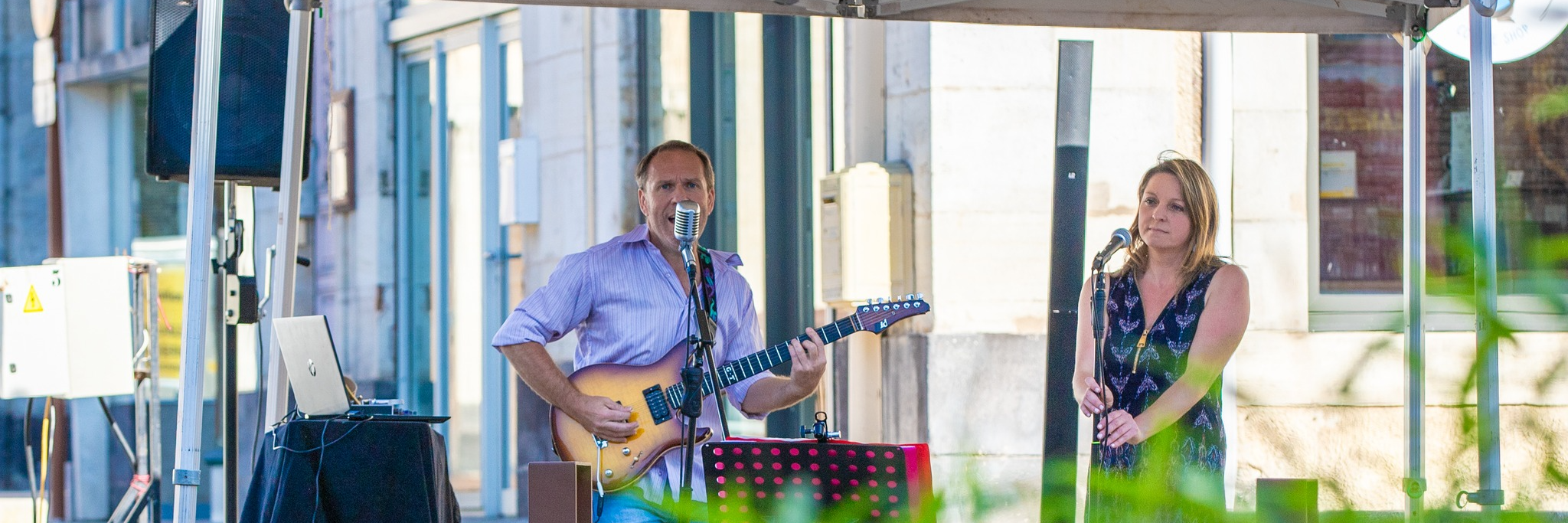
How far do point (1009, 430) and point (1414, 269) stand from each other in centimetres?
559

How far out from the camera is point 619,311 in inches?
154

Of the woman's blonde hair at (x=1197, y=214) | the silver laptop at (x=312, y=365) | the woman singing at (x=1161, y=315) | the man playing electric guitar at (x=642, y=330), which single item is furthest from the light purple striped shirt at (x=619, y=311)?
the woman's blonde hair at (x=1197, y=214)

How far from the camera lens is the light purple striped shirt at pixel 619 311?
3902mm

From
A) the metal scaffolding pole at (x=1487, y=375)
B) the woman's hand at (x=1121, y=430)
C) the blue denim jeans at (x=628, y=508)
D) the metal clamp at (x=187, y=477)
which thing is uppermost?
the metal scaffolding pole at (x=1487, y=375)

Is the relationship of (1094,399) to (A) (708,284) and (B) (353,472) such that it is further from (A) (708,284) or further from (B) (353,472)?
(B) (353,472)

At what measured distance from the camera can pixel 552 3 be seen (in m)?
3.75

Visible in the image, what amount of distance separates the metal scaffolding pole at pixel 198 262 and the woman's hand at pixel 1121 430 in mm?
2088

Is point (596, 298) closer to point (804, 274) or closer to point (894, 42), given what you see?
point (894, 42)

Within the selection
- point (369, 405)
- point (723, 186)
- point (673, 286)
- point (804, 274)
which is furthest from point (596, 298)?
point (723, 186)

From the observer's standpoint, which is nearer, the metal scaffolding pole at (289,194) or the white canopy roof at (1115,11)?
the white canopy roof at (1115,11)

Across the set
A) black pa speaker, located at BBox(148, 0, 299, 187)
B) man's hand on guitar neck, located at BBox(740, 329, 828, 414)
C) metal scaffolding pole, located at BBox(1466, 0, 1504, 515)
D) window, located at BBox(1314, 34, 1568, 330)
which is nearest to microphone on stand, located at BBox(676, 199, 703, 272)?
man's hand on guitar neck, located at BBox(740, 329, 828, 414)

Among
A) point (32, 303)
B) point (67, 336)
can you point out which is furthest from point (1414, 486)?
point (32, 303)

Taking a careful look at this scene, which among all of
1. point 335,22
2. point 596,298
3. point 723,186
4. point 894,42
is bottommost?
point 596,298

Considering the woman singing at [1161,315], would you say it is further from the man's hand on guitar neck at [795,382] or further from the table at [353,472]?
the table at [353,472]
